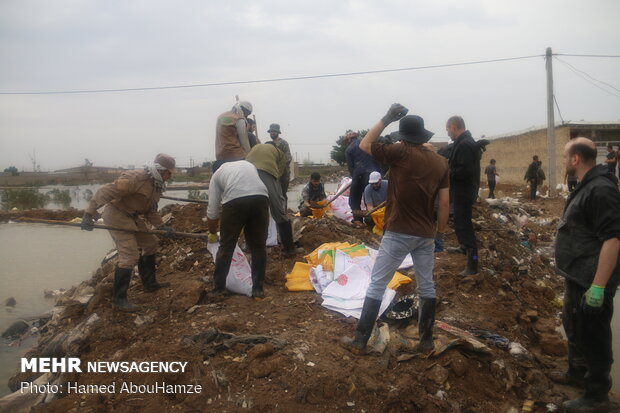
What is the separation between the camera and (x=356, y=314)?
151 inches

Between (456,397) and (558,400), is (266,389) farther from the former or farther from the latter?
(558,400)

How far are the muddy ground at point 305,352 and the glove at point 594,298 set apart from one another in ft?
2.55

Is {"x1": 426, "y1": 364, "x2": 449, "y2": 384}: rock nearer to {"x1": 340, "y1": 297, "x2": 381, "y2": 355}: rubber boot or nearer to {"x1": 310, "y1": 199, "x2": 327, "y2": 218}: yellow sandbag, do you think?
{"x1": 340, "y1": 297, "x2": 381, "y2": 355}: rubber boot

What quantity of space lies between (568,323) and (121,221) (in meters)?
3.82

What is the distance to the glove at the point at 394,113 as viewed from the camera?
3041mm

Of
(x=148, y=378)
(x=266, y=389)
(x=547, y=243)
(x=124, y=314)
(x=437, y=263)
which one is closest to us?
(x=266, y=389)

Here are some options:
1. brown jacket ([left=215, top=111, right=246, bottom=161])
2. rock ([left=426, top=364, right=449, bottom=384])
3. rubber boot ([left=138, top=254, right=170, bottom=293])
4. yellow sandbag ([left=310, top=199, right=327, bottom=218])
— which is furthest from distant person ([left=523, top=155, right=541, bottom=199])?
rubber boot ([left=138, top=254, right=170, bottom=293])

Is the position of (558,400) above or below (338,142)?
below

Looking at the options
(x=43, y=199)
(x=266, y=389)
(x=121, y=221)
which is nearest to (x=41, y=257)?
(x=121, y=221)

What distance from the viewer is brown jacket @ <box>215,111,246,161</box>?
523 cm

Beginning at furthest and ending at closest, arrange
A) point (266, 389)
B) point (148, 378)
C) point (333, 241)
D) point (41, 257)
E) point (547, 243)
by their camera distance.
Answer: point (41, 257) < point (547, 243) < point (333, 241) < point (148, 378) < point (266, 389)

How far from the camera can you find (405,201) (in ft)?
10.1

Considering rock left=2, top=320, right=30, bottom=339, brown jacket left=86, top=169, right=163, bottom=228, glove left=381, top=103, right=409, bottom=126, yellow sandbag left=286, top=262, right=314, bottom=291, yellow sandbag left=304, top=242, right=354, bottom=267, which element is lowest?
rock left=2, top=320, right=30, bottom=339

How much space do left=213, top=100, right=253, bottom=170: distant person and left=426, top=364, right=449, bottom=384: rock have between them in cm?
331
